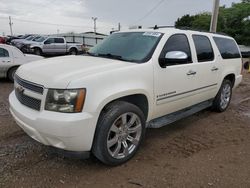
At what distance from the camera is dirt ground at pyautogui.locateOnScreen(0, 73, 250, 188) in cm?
347

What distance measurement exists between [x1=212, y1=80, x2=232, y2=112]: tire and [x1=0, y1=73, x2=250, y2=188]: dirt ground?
109 centimetres

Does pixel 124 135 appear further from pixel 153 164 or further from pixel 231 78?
pixel 231 78

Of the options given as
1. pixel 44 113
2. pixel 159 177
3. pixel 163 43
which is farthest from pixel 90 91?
pixel 163 43

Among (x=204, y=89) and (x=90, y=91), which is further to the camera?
(x=204, y=89)

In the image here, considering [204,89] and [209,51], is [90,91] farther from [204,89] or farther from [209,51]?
[209,51]

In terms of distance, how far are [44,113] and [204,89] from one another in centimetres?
322

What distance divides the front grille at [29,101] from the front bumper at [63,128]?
61 millimetres

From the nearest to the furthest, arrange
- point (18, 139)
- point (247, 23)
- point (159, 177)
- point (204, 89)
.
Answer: point (159, 177) < point (18, 139) < point (204, 89) < point (247, 23)

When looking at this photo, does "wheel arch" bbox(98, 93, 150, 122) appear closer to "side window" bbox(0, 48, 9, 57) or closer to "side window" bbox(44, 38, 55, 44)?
"side window" bbox(0, 48, 9, 57)

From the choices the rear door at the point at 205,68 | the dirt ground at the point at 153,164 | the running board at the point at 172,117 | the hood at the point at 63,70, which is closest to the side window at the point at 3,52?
the dirt ground at the point at 153,164

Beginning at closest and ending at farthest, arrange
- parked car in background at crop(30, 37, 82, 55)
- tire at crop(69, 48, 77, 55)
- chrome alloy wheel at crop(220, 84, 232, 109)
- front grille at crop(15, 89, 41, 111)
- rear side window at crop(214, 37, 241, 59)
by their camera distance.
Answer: front grille at crop(15, 89, 41, 111) → rear side window at crop(214, 37, 241, 59) → chrome alloy wheel at crop(220, 84, 232, 109) → parked car in background at crop(30, 37, 82, 55) → tire at crop(69, 48, 77, 55)

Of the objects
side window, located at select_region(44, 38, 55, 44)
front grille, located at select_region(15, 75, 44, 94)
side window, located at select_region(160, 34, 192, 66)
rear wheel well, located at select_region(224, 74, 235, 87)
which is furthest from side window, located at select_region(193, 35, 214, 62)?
side window, located at select_region(44, 38, 55, 44)

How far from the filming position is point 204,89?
540cm

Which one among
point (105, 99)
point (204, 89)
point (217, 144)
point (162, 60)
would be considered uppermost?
point (162, 60)
